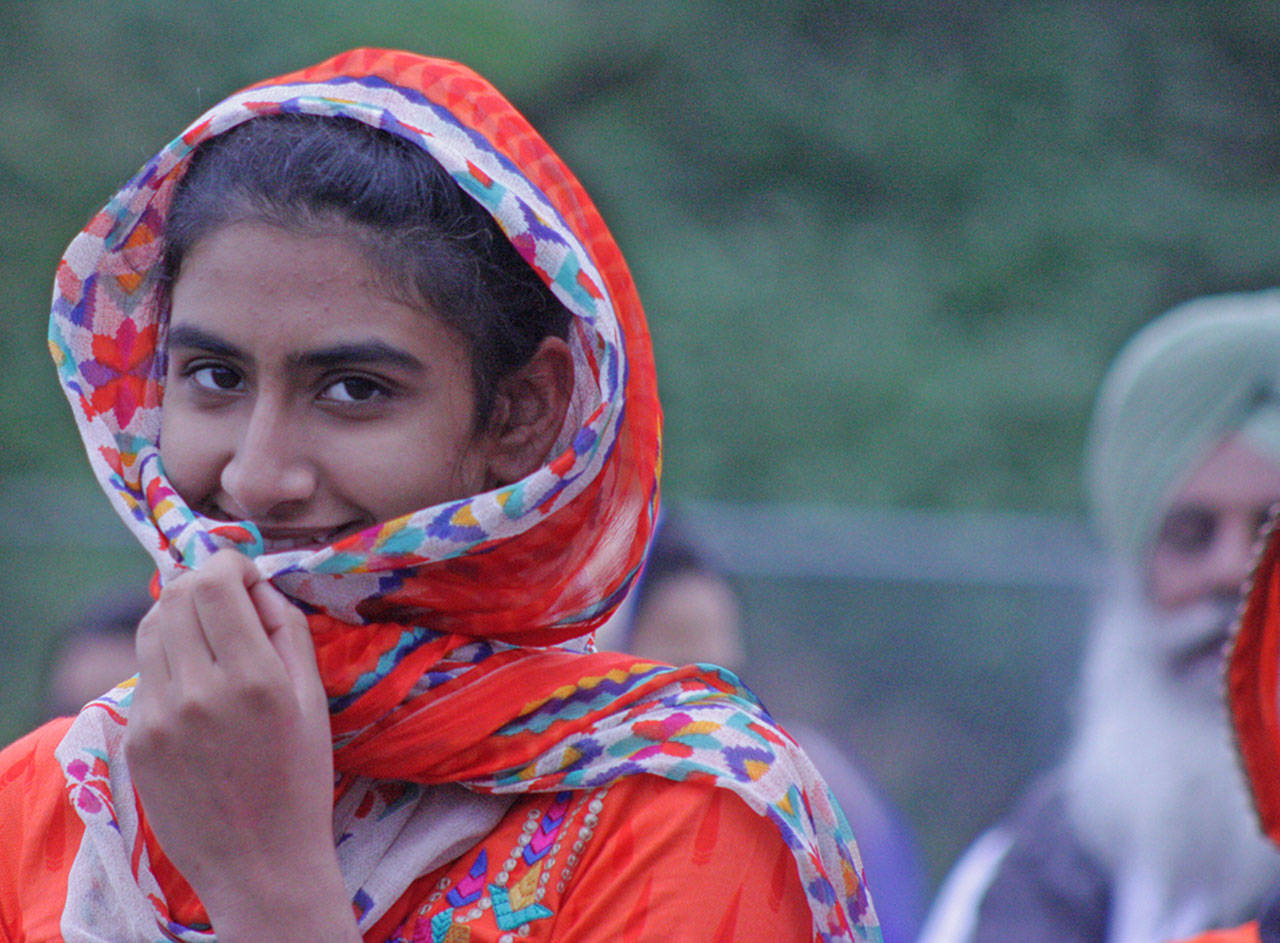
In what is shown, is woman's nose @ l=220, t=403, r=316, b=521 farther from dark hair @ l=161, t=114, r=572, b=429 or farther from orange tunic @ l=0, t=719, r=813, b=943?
orange tunic @ l=0, t=719, r=813, b=943

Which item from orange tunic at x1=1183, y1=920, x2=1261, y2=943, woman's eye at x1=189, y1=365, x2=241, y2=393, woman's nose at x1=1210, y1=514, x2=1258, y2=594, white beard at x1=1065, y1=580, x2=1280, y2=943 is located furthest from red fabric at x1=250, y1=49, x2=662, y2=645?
woman's nose at x1=1210, y1=514, x2=1258, y2=594

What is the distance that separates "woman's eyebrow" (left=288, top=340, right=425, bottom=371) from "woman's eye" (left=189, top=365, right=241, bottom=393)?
0.09 m

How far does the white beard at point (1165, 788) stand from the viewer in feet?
10.1

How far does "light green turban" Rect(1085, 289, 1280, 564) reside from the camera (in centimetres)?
345

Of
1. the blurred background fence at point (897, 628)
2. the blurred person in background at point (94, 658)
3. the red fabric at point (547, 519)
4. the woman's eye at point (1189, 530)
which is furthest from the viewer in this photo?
the blurred background fence at point (897, 628)

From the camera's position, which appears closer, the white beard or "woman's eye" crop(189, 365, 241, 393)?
"woman's eye" crop(189, 365, 241, 393)

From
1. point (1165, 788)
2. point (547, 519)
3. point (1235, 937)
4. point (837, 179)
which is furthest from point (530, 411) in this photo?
point (837, 179)

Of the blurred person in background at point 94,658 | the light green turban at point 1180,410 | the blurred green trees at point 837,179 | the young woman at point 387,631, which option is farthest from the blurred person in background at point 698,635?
the blurred green trees at point 837,179

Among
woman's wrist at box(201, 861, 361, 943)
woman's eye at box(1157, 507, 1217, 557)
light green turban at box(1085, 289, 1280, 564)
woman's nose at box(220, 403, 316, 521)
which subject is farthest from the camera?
light green turban at box(1085, 289, 1280, 564)

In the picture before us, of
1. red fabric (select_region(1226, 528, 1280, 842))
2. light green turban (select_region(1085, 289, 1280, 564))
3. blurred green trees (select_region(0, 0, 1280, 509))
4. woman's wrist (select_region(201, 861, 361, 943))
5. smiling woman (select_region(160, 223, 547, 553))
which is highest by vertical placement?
blurred green trees (select_region(0, 0, 1280, 509))

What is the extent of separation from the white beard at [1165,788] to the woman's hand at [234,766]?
2102mm

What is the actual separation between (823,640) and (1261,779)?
4.33m

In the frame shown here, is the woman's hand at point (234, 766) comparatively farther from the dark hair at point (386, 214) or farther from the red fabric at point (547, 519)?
the dark hair at point (386, 214)

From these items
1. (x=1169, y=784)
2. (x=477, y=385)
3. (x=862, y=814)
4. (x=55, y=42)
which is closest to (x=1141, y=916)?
(x=1169, y=784)
